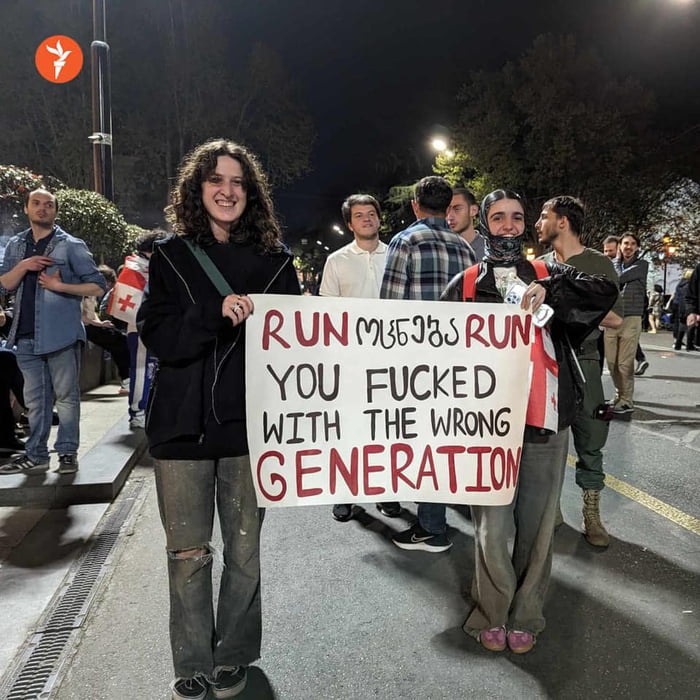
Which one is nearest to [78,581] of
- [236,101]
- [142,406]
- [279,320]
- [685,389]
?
[279,320]

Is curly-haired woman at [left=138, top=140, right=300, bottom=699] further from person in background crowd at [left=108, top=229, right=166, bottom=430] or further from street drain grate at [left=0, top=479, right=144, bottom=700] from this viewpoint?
person in background crowd at [left=108, top=229, right=166, bottom=430]

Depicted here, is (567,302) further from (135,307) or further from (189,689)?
(135,307)

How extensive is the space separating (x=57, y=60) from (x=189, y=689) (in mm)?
9661

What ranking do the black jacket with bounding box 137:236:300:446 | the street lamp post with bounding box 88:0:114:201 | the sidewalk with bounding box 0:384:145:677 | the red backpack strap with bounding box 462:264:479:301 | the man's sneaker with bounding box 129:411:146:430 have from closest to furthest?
the black jacket with bounding box 137:236:300:446 < the red backpack strap with bounding box 462:264:479:301 < the sidewalk with bounding box 0:384:145:677 < the man's sneaker with bounding box 129:411:146:430 < the street lamp post with bounding box 88:0:114:201

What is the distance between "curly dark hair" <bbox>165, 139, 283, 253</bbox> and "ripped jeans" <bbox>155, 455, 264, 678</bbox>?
0.82 meters

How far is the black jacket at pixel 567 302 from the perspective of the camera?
8.37ft

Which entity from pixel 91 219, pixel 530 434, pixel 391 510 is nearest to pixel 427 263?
pixel 530 434

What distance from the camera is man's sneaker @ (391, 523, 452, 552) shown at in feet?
11.9

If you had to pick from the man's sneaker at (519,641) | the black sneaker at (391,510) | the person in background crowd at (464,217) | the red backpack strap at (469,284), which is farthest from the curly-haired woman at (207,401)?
the person in background crowd at (464,217)

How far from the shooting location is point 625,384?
7438mm

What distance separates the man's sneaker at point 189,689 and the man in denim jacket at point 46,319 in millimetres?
2808

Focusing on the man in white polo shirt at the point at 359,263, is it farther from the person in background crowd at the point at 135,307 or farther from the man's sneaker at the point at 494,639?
the man's sneaker at the point at 494,639

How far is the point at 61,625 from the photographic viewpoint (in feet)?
9.25

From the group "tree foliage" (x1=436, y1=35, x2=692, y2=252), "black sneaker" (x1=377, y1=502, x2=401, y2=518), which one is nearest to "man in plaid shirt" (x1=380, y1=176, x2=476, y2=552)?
"black sneaker" (x1=377, y1=502, x2=401, y2=518)
